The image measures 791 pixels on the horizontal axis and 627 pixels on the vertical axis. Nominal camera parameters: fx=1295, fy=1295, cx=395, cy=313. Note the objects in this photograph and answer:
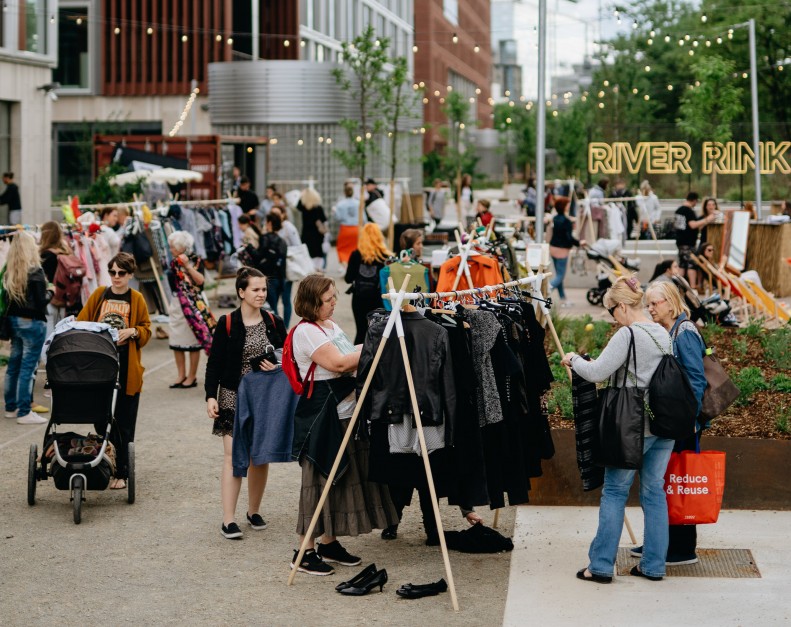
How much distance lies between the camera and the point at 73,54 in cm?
4478

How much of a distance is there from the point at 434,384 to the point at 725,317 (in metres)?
9.37

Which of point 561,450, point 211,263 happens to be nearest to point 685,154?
point 211,263

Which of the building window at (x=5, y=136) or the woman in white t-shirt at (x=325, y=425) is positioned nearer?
the woman in white t-shirt at (x=325, y=425)

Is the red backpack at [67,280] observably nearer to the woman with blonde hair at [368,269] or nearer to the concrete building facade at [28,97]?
the woman with blonde hair at [368,269]

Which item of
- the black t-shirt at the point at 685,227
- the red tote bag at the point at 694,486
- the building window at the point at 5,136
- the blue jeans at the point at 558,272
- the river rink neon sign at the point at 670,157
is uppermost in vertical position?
the building window at the point at 5,136

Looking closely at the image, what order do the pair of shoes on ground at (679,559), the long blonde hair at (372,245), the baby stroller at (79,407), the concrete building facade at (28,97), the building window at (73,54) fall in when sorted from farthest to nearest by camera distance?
the building window at (73,54) → the concrete building facade at (28,97) → the long blonde hair at (372,245) → the baby stroller at (79,407) → the pair of shoes on ground at (679,559)

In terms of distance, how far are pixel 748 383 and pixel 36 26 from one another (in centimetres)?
2566

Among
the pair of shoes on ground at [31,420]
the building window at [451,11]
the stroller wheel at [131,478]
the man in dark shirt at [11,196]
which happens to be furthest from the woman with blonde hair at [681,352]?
the building window at [451,11]

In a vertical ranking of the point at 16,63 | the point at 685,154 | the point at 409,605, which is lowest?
the point at 409,605

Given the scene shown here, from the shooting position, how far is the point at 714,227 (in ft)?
71.7

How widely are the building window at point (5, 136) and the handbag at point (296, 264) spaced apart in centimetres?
1643

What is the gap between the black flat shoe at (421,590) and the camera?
704 centimetres

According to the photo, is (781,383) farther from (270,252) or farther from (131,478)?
(270,252)

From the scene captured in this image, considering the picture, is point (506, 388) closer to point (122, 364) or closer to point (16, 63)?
point (122, 364)
